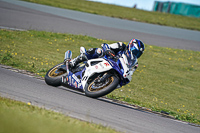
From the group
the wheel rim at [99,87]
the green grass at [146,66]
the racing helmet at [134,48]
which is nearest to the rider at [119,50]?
the racing helmet at [134,48]

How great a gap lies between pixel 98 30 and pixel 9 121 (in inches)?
602

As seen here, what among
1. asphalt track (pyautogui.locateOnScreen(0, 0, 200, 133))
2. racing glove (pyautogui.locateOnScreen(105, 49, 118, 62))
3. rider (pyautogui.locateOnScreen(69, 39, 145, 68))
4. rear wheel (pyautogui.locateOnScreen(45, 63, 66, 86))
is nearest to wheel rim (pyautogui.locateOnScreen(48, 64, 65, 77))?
rear wheel (pyautogui.locateOnScreen(45, 63, 66, 86))

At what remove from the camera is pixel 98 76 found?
6.89 m

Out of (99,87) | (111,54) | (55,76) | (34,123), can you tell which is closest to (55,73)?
(55,76)

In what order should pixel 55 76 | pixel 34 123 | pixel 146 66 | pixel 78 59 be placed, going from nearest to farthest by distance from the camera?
pixel 34 123 → pixel 78 59 → pixel 55 76 → pixel 146 66

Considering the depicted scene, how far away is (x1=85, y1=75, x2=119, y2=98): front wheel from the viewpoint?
21.0ft

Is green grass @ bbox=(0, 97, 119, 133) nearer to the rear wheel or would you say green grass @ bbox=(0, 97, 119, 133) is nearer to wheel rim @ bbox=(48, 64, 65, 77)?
the rear wheel

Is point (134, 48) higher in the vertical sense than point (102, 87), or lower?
higher

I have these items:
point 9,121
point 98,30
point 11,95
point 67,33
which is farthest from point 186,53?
point 9,121

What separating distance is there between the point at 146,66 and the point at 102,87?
7.51 metres

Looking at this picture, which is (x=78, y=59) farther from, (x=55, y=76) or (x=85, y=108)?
(x=85, y=108)

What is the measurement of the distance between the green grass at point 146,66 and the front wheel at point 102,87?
1.43 meters

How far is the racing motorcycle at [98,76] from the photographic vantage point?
6641 mm

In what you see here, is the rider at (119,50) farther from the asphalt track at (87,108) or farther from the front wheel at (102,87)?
the asphalt track at (87,108)
